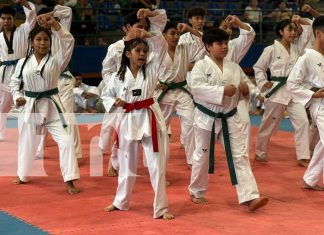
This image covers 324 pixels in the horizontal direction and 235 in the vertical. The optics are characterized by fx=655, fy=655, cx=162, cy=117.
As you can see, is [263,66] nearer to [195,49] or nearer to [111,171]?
[195,49]

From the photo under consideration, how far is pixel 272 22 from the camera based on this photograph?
631 inches

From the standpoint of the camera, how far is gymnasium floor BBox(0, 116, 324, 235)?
524 centimetres

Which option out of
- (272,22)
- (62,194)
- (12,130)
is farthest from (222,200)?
(272,22)

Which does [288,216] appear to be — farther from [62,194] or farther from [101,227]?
[62,194]

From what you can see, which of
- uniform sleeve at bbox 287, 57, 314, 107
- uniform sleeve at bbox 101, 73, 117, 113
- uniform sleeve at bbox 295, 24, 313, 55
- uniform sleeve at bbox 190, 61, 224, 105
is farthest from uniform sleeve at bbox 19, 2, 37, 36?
uniform sleeve at bbox 295, 24, 313, 55

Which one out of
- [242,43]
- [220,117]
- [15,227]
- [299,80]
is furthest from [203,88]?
[15,227]

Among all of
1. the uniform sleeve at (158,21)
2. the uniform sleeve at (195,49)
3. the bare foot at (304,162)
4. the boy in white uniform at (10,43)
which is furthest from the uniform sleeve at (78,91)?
the uniform sleeve at (158,21)

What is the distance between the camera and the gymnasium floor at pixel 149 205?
5242mm

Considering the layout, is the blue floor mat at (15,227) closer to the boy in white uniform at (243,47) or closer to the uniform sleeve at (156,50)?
the uniform sleeve at (156,50)

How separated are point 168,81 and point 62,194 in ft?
5.96

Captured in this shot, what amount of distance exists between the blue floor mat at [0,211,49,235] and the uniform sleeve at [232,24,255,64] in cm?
293

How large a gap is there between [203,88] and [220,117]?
32 centimetres

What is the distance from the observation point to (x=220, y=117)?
5.80 m

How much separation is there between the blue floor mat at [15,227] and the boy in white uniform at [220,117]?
5.15ft
